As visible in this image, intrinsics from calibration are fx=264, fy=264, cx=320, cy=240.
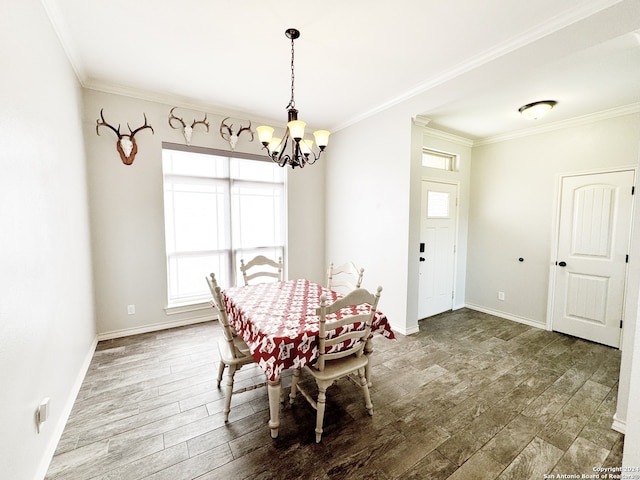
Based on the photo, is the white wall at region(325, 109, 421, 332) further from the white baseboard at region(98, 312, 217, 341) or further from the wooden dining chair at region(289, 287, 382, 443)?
the white baseboard at region(98, 312, 217, 341)

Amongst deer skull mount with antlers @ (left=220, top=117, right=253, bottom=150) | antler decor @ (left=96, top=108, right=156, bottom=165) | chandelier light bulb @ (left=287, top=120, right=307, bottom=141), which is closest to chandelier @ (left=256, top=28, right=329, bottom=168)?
chandelier light bulb @ (left=287, top=120, right=307, bottom=141)

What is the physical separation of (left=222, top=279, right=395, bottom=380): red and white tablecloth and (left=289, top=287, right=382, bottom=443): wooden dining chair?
0.09m

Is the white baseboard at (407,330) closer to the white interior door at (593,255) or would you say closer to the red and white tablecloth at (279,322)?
the red and white tablecloth at (279,322)

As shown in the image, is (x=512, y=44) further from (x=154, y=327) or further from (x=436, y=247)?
(x=154, y=327)

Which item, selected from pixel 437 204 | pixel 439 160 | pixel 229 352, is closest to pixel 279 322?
pixel 229 352

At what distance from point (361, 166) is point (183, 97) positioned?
2.48m

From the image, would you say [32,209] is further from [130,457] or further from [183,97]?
[183,97]

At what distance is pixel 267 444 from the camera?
1708mm

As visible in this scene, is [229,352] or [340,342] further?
[229,352]

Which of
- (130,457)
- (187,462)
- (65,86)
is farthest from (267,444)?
(65,86)

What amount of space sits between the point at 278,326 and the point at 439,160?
361 centimetres

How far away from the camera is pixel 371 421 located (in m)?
1.91

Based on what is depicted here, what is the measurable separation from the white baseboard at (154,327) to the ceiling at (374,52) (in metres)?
2.81

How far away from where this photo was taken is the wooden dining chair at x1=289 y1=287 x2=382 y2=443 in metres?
1.61
